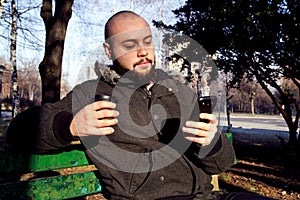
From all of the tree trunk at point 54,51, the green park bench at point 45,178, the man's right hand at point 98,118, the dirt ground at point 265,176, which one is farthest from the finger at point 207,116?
the tree trunk at point 54,51

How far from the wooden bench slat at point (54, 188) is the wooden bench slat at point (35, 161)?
112 millimetres

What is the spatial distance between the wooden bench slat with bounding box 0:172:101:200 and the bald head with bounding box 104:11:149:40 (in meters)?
0.98

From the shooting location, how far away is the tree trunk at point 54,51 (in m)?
7.10

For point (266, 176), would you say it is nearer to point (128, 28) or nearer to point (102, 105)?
point (128, 28)

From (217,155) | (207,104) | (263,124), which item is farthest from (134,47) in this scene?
(263,124)

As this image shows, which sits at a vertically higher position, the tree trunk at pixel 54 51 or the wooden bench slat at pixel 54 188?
the tree trunk at pixel 54 51

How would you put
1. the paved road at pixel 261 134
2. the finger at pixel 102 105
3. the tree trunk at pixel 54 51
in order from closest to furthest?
the finger at pixel 102 105 < the tree trunk at pixel 54 51 < the paved road at pixel 261 134

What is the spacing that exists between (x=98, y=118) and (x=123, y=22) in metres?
0.72

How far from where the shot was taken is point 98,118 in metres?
1.37

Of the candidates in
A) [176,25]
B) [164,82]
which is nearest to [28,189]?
[164,82]

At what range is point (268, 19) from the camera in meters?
7.16

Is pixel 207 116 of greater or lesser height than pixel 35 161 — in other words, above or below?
above

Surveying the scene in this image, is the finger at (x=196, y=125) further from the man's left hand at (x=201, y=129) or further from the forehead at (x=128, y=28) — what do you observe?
the forehead at (x=128, y=28)

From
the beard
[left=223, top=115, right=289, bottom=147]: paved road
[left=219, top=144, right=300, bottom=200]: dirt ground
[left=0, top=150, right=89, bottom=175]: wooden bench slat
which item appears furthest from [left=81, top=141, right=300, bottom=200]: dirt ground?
the beard
